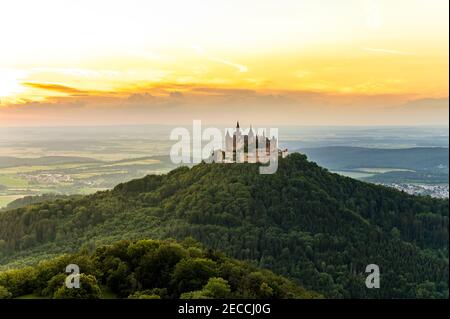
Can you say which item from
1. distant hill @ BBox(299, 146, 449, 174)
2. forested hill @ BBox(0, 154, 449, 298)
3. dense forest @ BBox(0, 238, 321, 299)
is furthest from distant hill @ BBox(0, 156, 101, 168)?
distant hill @ BBox(299, 146, 449, 174)

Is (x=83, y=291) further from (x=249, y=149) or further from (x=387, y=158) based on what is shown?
(x=387, y=158)

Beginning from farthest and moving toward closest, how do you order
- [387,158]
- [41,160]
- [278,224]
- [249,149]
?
[387,158] < [249,149] < [278,224] < [41,160]

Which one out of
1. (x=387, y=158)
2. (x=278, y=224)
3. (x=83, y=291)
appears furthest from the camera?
(x=387, y=158)

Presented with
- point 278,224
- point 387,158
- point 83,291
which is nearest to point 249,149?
point 278,224

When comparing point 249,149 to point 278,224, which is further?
point 249,149

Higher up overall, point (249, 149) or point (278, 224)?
point (249, 149)

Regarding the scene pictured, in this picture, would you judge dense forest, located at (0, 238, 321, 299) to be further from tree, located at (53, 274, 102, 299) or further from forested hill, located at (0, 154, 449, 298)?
forested hill, located at (0, 154, 449, 298)

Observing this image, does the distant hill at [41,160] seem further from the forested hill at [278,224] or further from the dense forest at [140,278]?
the dense forest at [140,278]
